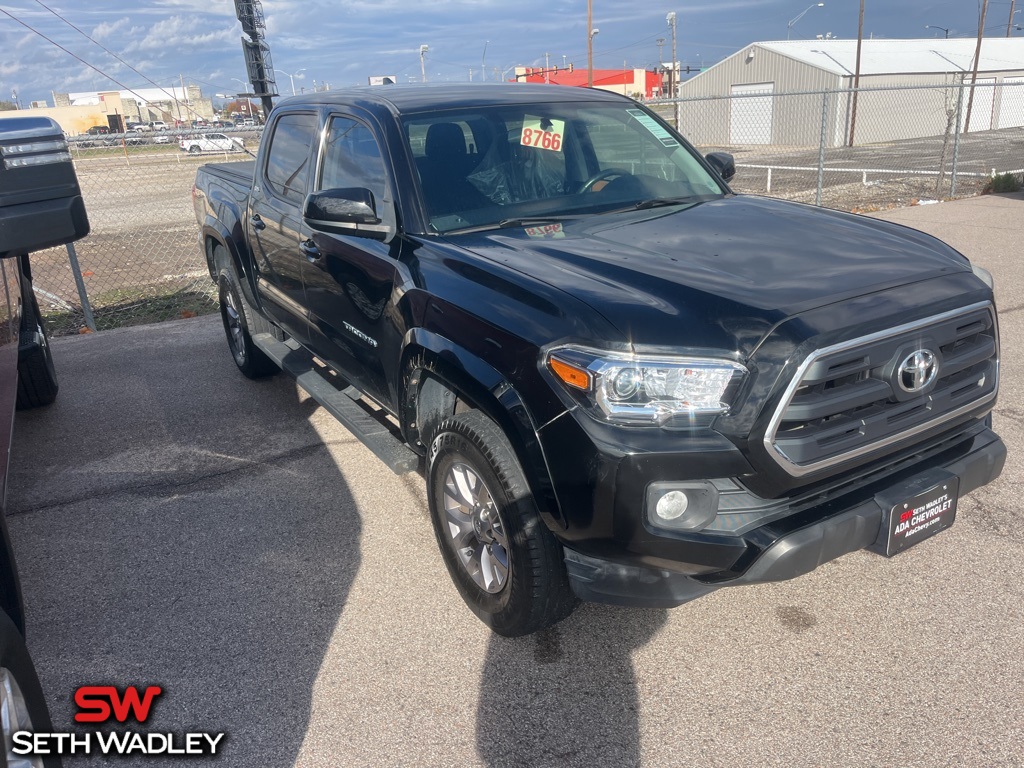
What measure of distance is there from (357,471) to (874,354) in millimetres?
2945

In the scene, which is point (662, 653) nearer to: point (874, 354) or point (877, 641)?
point (877, 641)

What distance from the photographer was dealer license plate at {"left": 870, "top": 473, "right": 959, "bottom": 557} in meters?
2.65

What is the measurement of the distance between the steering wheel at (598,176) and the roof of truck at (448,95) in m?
0.49

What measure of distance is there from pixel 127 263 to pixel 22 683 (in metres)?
12.6

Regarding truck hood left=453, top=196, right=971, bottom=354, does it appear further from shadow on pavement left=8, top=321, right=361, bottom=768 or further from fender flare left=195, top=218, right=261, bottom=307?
fender flare left=195, top=218, right=261, bottom=307

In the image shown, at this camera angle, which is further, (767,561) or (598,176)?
(598,176)

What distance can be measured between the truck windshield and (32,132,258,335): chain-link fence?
5.54 metres

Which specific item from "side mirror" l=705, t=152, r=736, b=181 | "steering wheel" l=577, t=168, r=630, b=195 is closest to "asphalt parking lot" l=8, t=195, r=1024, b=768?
"steering wheel" l=577, t=168, r=630, b=195

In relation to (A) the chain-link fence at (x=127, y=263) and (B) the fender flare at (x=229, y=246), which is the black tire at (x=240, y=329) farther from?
(A) the chain-link fence at (x=127, y=263)

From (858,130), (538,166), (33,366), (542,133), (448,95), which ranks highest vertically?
(448,95)

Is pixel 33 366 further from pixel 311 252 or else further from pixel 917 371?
pixel 917 371

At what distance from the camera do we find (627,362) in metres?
2.46

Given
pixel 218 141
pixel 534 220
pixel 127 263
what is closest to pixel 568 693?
pixel 534 220

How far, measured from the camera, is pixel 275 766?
101 inches
